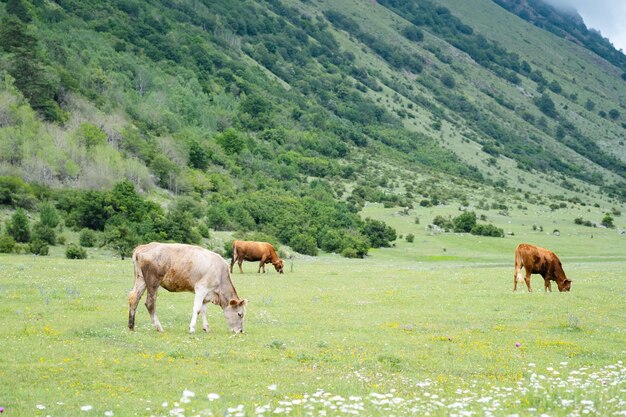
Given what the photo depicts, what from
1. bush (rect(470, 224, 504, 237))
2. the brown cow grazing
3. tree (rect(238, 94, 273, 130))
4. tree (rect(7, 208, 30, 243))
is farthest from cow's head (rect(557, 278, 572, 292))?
tree (rect(238, 94, 273, 130))

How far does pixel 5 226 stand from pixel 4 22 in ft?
204

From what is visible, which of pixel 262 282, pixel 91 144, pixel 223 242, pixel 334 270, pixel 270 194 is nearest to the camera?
pixel 262 282

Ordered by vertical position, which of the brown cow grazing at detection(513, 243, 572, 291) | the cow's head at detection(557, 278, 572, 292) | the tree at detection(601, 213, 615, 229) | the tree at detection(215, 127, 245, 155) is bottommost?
the cow's head at detection(557, 278, 572, 292)

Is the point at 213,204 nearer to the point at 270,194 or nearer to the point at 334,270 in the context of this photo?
the point at 270,194

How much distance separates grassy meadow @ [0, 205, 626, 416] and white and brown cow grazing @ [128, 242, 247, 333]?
76cm

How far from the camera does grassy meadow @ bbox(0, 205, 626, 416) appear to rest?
11.5m

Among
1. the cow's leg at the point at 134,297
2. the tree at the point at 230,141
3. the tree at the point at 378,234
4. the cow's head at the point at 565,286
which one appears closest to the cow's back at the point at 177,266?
the cow's leg at the point at 134,297

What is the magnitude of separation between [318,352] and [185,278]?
16.2ft

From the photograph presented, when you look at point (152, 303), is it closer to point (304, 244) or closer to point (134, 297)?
point (134, 297)

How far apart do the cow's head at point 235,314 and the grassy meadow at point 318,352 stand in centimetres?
46

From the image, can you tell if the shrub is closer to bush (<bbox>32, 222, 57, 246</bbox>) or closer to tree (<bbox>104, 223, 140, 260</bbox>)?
tree (<bbox>104, 223, 140, 260</bbox>)

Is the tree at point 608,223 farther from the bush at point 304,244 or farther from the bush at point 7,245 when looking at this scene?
the bush at point 7,245

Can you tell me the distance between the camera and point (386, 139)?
615 feet

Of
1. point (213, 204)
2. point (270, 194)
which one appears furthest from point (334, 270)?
point (270, 194)
